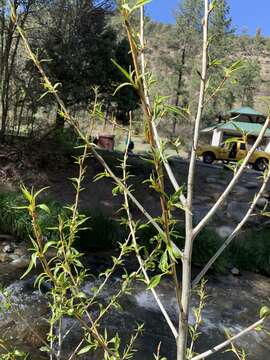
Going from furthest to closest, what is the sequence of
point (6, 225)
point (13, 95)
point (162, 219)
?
point (13, 95) < point (6, 225) < point (162, 219)

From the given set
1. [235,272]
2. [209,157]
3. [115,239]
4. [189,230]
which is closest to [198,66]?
[115,239]

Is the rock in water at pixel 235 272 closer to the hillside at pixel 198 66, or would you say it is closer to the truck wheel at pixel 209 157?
the hillside at pixel 198 66

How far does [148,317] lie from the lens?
20.9 ft

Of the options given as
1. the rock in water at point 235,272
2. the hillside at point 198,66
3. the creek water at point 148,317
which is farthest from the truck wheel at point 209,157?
the creek water at point 148,317

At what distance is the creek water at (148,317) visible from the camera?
5.42 m

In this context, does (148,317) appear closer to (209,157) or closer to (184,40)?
(209,157)

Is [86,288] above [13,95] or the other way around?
the other way around

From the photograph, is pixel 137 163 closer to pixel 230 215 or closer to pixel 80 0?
pixel 230 215

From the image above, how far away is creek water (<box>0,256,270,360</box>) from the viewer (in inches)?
213

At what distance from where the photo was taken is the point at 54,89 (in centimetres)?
115

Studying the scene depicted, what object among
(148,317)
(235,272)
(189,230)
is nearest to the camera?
(189,230)

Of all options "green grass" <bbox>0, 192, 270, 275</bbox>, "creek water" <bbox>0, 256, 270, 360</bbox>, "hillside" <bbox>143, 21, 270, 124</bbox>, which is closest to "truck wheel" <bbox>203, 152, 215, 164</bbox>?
"hillside" <bbox>143, 21, 270, 124</bbox>

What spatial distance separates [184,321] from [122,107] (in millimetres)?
17056

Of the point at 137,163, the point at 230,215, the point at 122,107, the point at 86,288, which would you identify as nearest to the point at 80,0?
the point at 122,107
